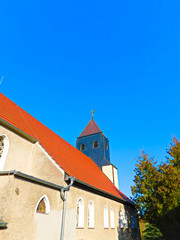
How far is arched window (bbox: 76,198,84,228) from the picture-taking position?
8915 mm

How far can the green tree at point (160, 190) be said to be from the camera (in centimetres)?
924

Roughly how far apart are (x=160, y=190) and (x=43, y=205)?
20.3ft

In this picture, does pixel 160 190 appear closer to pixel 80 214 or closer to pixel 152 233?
pixel 80 214

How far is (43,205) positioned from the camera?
718 centimetres

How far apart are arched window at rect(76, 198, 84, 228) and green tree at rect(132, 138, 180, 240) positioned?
145 inches

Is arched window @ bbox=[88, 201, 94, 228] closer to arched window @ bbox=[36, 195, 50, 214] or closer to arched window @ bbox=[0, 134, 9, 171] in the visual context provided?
arched window @ bbox=[36, 195, 50, 214]

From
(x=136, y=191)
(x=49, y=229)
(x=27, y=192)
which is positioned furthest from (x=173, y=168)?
(x=27, y=192)

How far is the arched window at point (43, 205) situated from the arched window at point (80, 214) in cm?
238

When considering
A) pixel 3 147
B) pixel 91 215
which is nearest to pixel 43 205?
pixel 3 147

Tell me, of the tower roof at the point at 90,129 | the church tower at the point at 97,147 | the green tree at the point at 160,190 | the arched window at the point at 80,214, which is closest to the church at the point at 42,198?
the arched window at the point at 80,214

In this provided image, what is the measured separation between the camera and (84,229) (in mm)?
9000

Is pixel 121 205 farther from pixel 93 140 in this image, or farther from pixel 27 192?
pixel 27 192

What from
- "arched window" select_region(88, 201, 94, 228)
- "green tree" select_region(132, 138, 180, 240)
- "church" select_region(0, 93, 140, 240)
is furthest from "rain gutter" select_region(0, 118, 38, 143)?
"green tree" select_region(132, 138, 180, 240)

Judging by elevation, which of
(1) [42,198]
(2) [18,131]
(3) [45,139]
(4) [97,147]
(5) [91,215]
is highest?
(4) [97,147]
